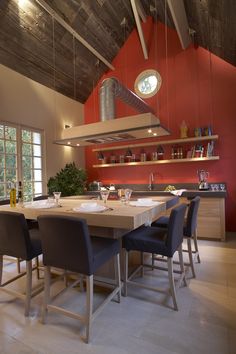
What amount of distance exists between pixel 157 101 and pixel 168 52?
1.03m

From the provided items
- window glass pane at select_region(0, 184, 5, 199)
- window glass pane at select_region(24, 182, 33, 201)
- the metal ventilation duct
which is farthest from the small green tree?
the metal ventilation duct

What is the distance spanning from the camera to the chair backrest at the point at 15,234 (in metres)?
1.81

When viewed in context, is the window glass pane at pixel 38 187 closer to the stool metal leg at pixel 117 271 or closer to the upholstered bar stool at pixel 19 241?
the upholstered bar stool at pixel 19 241

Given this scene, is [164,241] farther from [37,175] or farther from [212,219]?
[37,175]

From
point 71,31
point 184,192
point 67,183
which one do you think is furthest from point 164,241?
point 71,31

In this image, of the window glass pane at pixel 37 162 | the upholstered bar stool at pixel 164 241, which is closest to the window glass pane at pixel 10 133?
the window glass pane at pixel 37 162

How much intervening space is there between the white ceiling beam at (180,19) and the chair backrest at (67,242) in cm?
331

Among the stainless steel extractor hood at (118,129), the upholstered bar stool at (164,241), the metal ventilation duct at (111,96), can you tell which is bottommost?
the upholstered bar stool at (164,241)

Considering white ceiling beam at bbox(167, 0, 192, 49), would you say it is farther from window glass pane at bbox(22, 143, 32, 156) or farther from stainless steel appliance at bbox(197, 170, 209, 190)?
window glass pane at bbox(22, 143, 32, 156)

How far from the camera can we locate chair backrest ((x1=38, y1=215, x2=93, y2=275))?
1532 mm

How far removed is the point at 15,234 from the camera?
6.12 ft

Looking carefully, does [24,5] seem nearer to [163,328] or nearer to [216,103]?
[216,103]

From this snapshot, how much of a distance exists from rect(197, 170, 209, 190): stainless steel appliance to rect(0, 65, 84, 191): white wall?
295 cm

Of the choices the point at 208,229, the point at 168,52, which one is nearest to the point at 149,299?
the point at 208,229
